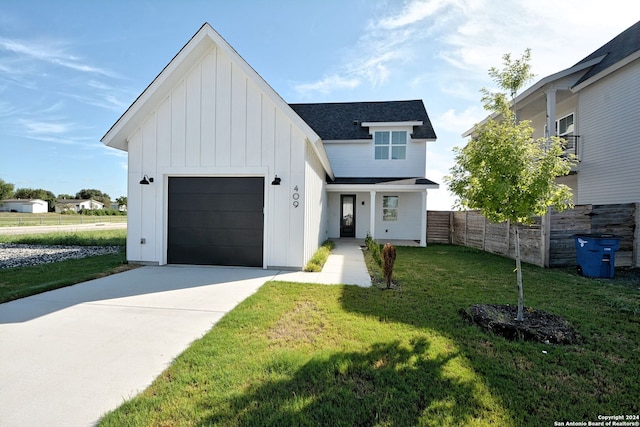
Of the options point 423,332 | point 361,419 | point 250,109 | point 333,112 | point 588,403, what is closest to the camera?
point 361,419

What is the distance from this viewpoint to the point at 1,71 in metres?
12.3

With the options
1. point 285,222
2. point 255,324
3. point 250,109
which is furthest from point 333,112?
point 255,324

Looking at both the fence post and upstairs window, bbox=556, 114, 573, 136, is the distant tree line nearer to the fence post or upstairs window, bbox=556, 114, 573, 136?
upstairs window, bbox=556, 114, 573, 136

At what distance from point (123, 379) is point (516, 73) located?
21.7 feet

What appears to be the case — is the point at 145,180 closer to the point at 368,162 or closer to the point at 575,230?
the point at 368,162

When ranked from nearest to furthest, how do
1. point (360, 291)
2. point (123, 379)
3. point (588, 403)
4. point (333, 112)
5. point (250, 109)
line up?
1. point (588, 403)
2. point (123, 379)
3. point (360, 291)
4. point (250, 109)
5. point (333, 112)

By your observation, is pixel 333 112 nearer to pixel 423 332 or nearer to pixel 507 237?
pixel 507 237

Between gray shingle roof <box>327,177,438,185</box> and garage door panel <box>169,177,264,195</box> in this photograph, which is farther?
gray shingle roof <box>327,177,438,185</box>

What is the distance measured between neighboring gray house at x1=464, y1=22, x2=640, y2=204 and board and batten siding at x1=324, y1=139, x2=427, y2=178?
5.15 meters

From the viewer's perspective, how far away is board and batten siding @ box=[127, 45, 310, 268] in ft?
24.3

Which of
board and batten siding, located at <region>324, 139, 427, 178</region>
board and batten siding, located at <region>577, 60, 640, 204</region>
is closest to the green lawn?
board and batten siding, located at <region>324, 139, 427, 178</region>

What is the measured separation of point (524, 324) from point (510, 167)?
90.0 inches

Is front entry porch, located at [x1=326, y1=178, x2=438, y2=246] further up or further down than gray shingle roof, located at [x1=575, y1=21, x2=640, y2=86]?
further down

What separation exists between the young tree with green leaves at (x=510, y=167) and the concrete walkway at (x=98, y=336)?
3213mm
